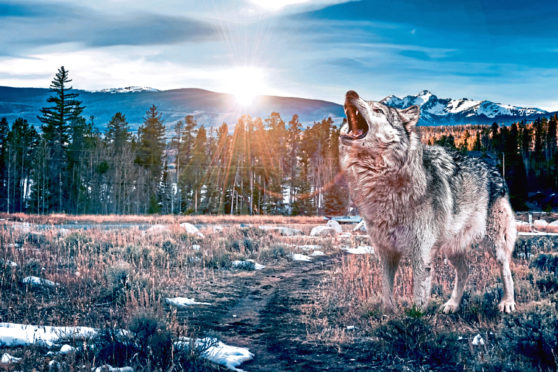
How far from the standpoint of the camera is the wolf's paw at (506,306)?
574 centimetres

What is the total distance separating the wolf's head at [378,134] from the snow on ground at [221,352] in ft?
7.86

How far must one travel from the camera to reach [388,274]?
5.28 m

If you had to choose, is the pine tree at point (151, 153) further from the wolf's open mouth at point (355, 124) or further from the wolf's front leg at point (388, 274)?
the wolf's open mouth at point (355, 124)

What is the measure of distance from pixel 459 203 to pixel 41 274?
7.67 m

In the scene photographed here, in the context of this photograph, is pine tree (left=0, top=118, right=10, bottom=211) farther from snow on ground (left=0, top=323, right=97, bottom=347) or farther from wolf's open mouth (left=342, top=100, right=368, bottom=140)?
wolf's open mouth (left=342, top=100, right=368, bottom=140)

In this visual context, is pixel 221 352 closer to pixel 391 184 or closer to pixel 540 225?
pixel 391 184

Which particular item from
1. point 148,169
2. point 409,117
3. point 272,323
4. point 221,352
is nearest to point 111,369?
point 221,352

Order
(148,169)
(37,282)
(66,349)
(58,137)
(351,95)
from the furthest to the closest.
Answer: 1. (148,169)
2. (58,137)
3. (37,282)
4. (351,95)
5. (66,349)

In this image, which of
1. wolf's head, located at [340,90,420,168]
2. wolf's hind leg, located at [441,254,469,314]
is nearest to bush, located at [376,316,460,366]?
wolf's hind leg, located at [441,254,469,314]

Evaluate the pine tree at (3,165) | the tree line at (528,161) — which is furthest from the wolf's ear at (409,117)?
the pine tree at (3,165)

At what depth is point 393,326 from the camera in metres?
4.84

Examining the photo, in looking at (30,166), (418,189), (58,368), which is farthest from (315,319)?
(30,166)

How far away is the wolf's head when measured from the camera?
452 centimetres

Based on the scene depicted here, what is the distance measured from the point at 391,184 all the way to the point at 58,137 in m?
64.2
